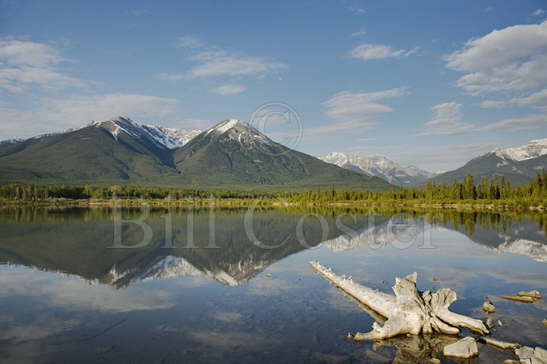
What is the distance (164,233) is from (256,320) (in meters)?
33.6

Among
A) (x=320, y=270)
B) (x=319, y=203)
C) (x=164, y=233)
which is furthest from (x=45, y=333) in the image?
(x=319, y=203)

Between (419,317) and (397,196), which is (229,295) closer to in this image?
(419,317)

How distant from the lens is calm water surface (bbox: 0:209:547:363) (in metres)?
12.6

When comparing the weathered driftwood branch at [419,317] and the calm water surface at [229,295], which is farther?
the weathered driftwood branch at [419,317]

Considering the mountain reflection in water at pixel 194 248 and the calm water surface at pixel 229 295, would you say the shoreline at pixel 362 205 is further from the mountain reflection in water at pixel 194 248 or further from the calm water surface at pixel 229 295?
the calm water surface at pixel 229 295

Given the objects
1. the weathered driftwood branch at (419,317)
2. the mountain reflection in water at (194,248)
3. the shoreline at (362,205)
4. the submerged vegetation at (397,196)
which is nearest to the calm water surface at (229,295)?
the mountain reflection in water at (194,248)

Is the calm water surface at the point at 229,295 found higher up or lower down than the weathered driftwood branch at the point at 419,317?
lower down

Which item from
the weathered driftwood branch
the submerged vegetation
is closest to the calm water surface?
the weathered driftwood branch

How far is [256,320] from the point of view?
51.3 feet

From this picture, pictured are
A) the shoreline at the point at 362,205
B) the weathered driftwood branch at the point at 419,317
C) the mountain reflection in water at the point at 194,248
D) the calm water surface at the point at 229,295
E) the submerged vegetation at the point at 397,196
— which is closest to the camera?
the calm water surface at the point at 229,295

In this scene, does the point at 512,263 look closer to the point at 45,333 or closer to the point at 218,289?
the point at 218,289

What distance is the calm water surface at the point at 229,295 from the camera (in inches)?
497

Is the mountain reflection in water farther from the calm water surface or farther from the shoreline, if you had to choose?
the shoreline

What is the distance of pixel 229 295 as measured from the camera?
1956cm
